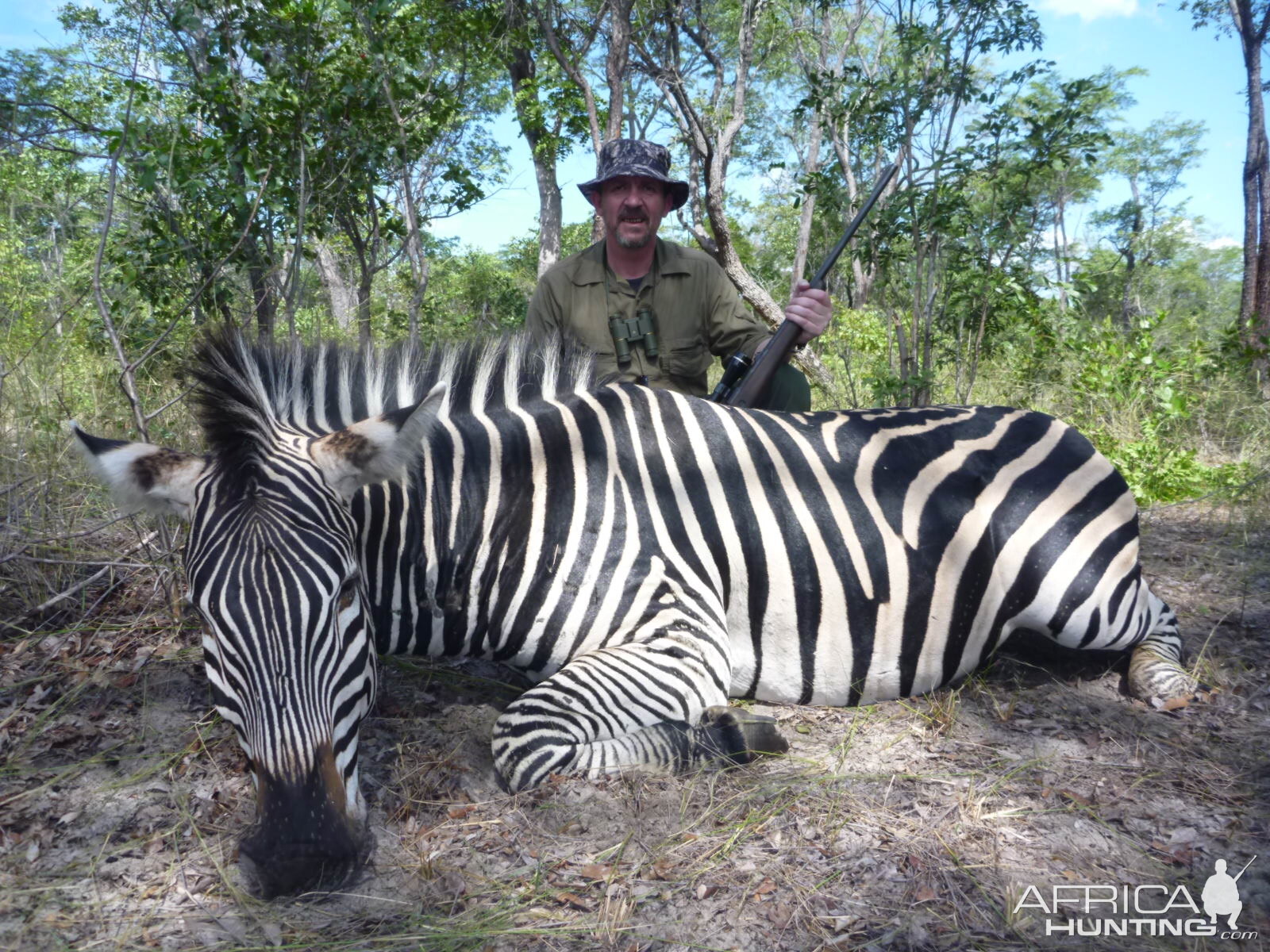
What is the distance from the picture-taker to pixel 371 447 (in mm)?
2238

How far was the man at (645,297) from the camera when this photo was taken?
5.00m

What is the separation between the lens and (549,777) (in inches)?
98.4

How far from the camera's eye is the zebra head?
6.06 feet

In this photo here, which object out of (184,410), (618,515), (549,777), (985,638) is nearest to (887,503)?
(985,638)

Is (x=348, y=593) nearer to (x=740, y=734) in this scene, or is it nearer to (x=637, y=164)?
(x=740, y=734)

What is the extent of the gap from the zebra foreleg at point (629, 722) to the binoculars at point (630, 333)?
8.83 ft

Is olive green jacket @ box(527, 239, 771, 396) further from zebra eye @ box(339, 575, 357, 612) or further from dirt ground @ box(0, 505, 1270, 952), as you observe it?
zebra eye @ box(339, 575, 357, 612)

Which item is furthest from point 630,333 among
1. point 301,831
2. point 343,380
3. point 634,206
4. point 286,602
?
point 301,831

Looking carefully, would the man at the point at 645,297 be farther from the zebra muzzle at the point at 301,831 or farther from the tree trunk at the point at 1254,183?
the tree trunk at the point at 1254,183

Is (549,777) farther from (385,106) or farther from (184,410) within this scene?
(385,106)

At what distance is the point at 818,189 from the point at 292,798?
712cm

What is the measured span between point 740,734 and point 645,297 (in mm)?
3271

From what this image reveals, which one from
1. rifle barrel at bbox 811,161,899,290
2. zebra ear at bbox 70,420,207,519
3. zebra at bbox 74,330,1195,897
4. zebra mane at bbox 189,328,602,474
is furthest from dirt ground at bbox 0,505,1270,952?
rifle barrel at bbox 811,161,899,290

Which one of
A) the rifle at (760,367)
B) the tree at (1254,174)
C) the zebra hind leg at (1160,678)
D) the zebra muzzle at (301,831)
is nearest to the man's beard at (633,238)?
the rifle at (760,367)
